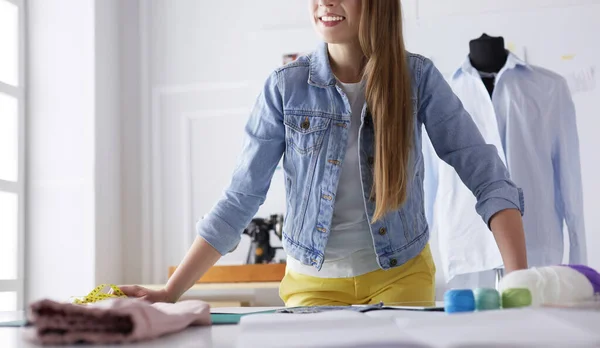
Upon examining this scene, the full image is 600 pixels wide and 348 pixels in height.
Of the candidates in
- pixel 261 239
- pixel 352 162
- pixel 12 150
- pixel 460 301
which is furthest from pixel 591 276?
pixel 12 150

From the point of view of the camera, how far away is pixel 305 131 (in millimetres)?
1476

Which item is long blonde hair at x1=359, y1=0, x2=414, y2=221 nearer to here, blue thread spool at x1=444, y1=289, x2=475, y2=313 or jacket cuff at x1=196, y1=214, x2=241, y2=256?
jacket cuff at x1=196, y1=214, x2=241, y2=256

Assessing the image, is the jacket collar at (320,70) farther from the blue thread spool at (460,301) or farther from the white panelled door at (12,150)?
the white panelled door at (12,150)

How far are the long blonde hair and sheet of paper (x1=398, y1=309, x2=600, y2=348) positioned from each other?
67cm

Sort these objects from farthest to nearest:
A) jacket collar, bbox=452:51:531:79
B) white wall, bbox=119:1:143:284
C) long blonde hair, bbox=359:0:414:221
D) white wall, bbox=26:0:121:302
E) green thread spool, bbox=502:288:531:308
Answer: white wall, bbox=119:1:143:284 → white wall, bbox=26:0:121:302 → jacket collar, bbox=452:51:531:79 → long blonde hair, bbox=359:0:414:221 → green thread spool, bbox=502:288:531:308

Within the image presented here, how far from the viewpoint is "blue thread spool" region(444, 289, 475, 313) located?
88cm

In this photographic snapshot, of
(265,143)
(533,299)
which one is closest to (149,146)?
(265,143)

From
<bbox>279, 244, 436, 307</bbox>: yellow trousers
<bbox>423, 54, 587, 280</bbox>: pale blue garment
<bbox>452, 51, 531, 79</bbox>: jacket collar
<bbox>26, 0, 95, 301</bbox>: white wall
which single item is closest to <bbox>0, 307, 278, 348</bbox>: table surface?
<bbox>279, 244, 436, 307</bbox>: yellow trousers

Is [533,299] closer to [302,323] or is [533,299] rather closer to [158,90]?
[302,323]

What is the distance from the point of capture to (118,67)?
12.5 feet

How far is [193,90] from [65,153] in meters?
0.73

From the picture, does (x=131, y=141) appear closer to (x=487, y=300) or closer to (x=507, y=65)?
(x=507, y=65)

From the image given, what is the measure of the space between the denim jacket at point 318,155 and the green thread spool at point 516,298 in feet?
1.74

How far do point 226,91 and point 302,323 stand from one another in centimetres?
312
